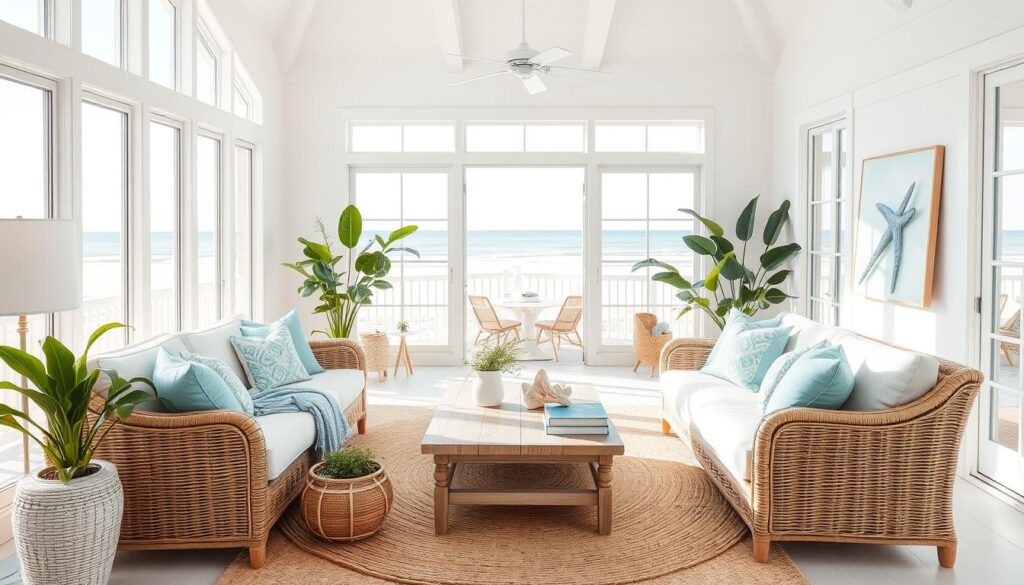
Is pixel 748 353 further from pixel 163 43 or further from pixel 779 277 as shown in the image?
pixel 163 43

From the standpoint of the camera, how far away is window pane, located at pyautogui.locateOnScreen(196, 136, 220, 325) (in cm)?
Result: 541

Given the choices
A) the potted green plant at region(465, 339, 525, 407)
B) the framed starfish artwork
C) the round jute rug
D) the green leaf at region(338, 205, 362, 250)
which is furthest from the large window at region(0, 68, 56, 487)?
the framed starfish artwork

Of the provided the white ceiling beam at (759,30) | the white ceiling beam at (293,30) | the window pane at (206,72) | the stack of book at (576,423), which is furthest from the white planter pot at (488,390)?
the white ceiling beam at (759,30)

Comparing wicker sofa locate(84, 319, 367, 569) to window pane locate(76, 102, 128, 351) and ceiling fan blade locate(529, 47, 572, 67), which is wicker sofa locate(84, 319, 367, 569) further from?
ceiling fan blade locate(529, 47, 572, 67)

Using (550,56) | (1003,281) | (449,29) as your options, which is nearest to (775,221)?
(1003,281)

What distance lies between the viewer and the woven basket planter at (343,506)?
3.08m

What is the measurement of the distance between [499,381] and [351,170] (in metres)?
3.91

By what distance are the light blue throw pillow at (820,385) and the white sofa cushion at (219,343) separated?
2.62 m

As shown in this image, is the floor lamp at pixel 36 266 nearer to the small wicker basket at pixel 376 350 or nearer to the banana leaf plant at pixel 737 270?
the small wicker basket at pixel 376 350

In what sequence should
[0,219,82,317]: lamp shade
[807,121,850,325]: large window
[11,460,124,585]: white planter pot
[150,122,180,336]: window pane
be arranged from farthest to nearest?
[807,121,850,325]: large window < [150,122,180,336]: window pane < [0,219,82,317]: lamp shade < [11,460,124,585]: white planter pot

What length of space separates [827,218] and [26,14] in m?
5.48

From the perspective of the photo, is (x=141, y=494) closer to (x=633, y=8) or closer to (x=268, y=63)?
(x=268, y=63)

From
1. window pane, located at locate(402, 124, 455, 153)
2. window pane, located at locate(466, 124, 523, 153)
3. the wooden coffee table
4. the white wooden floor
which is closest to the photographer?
the white wooden floor

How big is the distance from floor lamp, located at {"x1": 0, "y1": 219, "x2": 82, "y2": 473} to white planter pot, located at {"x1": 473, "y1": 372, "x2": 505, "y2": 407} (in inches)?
75.0
